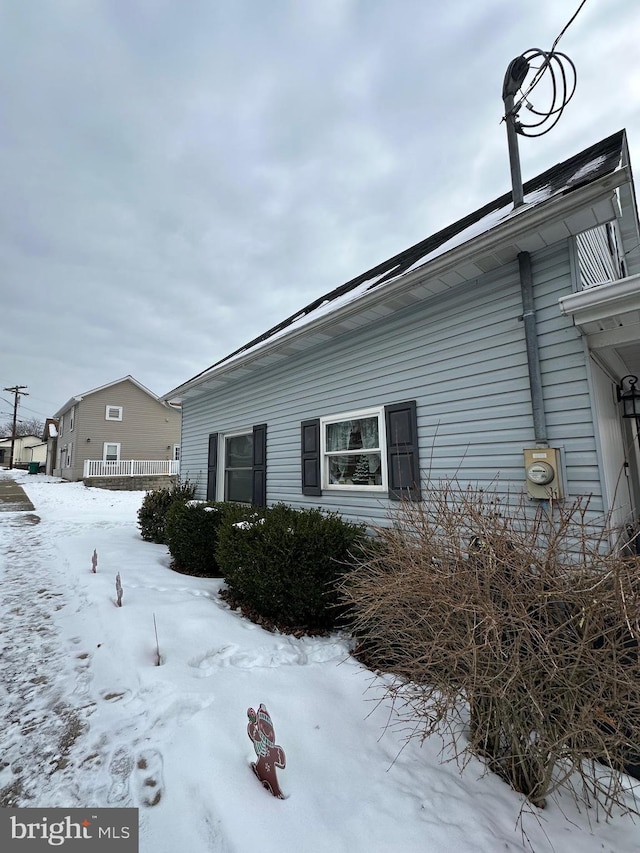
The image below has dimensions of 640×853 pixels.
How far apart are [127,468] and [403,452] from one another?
1869 centimetres

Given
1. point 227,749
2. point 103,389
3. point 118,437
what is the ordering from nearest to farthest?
point 227,749 < point 103,389 < point 118,437

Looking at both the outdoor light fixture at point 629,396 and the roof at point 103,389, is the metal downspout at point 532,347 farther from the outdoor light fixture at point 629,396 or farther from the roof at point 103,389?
the roof at point 103,389

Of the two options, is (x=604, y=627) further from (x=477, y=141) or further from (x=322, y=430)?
(x=477, y=141)

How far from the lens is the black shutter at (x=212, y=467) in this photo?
7660 millimetres

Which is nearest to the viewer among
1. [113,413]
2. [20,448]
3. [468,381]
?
[468,381]

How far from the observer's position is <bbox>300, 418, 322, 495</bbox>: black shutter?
5352 millimetres

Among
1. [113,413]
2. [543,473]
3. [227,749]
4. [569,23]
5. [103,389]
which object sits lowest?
[227,749]

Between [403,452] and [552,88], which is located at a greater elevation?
[552,88]

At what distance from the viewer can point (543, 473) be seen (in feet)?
10.0

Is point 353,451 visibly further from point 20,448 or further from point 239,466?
point 20,448

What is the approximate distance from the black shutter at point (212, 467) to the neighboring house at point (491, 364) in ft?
6.80

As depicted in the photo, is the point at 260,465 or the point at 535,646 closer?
the point at 535,646

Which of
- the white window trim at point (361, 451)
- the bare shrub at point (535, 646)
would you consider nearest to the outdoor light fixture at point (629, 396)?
the white window trim at point (361, 451)

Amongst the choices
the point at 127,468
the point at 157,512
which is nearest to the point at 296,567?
the point at 157,512
